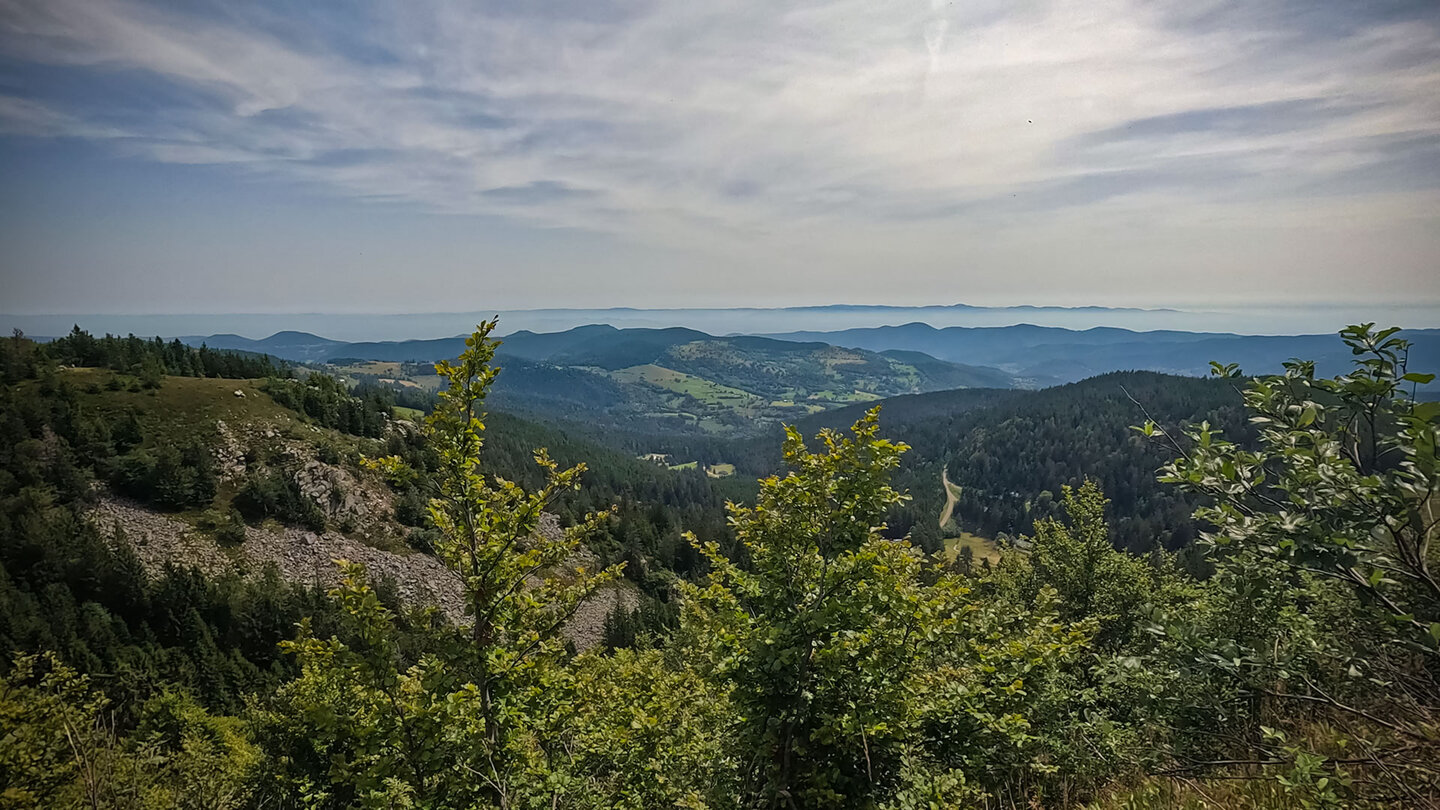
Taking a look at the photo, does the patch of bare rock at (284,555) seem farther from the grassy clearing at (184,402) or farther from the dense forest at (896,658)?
the dense forest at (896,658)

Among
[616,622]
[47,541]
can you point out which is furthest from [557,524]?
[47,541]

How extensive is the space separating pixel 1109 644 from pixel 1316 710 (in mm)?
12785

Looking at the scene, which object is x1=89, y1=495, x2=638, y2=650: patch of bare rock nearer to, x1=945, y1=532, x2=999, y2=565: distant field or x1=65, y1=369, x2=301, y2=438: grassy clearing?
x1=65, y1=369, x2=301, y2=438: grassy clearing

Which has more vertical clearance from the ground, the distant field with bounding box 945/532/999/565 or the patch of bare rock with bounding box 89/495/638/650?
the patch of bare rock with bounding box 89/495/638/650

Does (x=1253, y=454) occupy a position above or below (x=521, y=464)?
above

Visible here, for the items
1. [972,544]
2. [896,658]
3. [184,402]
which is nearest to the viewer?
[896,658]

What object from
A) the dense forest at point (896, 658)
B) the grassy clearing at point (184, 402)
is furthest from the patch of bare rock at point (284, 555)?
the dense forest at point (896, 658)

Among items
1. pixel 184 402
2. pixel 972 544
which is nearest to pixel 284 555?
pixel 184 402

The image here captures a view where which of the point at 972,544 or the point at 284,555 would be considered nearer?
the point at 284,555

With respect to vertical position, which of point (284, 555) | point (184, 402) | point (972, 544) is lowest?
point (972, 544)

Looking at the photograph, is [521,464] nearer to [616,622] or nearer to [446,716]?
[616,622]

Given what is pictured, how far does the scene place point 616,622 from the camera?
6750 centimetres

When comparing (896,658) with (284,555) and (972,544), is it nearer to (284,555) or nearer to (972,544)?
(284,555)

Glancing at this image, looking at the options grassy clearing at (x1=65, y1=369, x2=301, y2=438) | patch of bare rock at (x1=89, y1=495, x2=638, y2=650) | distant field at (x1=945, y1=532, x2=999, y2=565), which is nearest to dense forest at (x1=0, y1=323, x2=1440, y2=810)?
patch of bare rock at (x1=89, y1=495, x2=638, y2=650)
